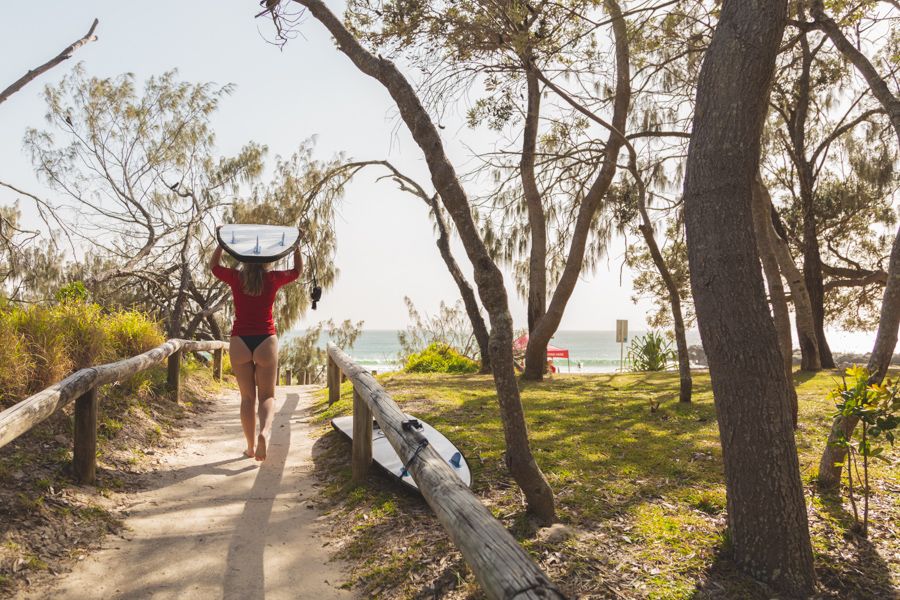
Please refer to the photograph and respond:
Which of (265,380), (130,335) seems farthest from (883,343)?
(130,335)

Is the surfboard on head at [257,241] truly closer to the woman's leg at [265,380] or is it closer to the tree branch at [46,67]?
the woman's leg at [265,380]

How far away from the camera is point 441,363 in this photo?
12.0 m

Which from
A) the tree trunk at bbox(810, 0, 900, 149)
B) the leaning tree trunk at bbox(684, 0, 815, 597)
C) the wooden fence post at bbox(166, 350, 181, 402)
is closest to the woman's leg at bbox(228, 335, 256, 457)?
the wooden fence post at bbox(166, 350, 181, 402)

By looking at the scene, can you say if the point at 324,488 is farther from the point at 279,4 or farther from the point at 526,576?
the point at 279,4

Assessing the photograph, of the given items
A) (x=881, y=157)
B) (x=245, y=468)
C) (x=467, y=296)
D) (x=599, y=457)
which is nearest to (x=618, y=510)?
(x=599, y=457)

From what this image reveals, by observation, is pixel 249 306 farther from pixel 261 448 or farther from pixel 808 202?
pixel 808 202

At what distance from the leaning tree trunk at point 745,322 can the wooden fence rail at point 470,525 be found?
49.8 inches

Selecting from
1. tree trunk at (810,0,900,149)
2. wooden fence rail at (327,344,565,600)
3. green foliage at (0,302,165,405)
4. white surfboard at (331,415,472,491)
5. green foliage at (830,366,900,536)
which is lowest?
white surfboard at (331,415,472,491)

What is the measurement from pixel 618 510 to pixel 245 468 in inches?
113

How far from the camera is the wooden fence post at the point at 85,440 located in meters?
3.82

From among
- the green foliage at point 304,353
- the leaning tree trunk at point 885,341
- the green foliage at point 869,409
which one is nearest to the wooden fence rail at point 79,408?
the green foliage at point 869,409

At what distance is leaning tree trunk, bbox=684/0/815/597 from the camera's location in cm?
264

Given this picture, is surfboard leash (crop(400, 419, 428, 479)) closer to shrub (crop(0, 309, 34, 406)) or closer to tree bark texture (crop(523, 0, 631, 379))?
shrub (crop(0, 309, 34, 406))

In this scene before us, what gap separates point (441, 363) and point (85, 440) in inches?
330
